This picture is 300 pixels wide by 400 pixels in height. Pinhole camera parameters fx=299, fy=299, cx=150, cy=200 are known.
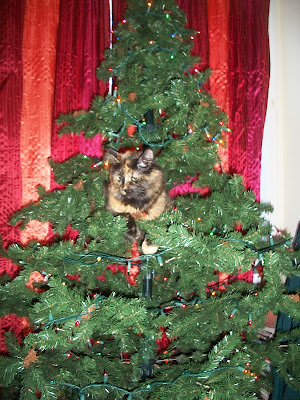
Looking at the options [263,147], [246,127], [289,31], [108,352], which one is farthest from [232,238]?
[289,31]

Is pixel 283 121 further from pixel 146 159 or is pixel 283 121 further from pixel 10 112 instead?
pixel 10 112

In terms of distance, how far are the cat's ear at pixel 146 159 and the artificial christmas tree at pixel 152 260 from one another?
0.25 ft

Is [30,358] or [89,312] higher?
[89,312]

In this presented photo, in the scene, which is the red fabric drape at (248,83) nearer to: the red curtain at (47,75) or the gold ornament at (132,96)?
the red curtain at (47,75)

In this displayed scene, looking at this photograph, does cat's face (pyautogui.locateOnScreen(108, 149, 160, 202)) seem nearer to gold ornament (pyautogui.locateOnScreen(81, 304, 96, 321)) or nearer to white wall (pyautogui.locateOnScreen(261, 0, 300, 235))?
gold ornament (pyautogui.locateOnScreen(81, 304, 96, 321))

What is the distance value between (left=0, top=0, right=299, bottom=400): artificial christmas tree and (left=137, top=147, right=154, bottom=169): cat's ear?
76 millimetres

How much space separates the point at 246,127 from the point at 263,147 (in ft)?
0.72

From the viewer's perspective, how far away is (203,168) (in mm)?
1054

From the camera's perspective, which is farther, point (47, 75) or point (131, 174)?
point (47, 75)

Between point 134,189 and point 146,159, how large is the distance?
0.11 m

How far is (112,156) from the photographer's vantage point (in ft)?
3.27

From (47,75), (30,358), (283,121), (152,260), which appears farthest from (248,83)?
(30,358)

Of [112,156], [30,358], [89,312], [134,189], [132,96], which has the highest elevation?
[132,96]

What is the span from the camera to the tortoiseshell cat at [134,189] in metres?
0.98
